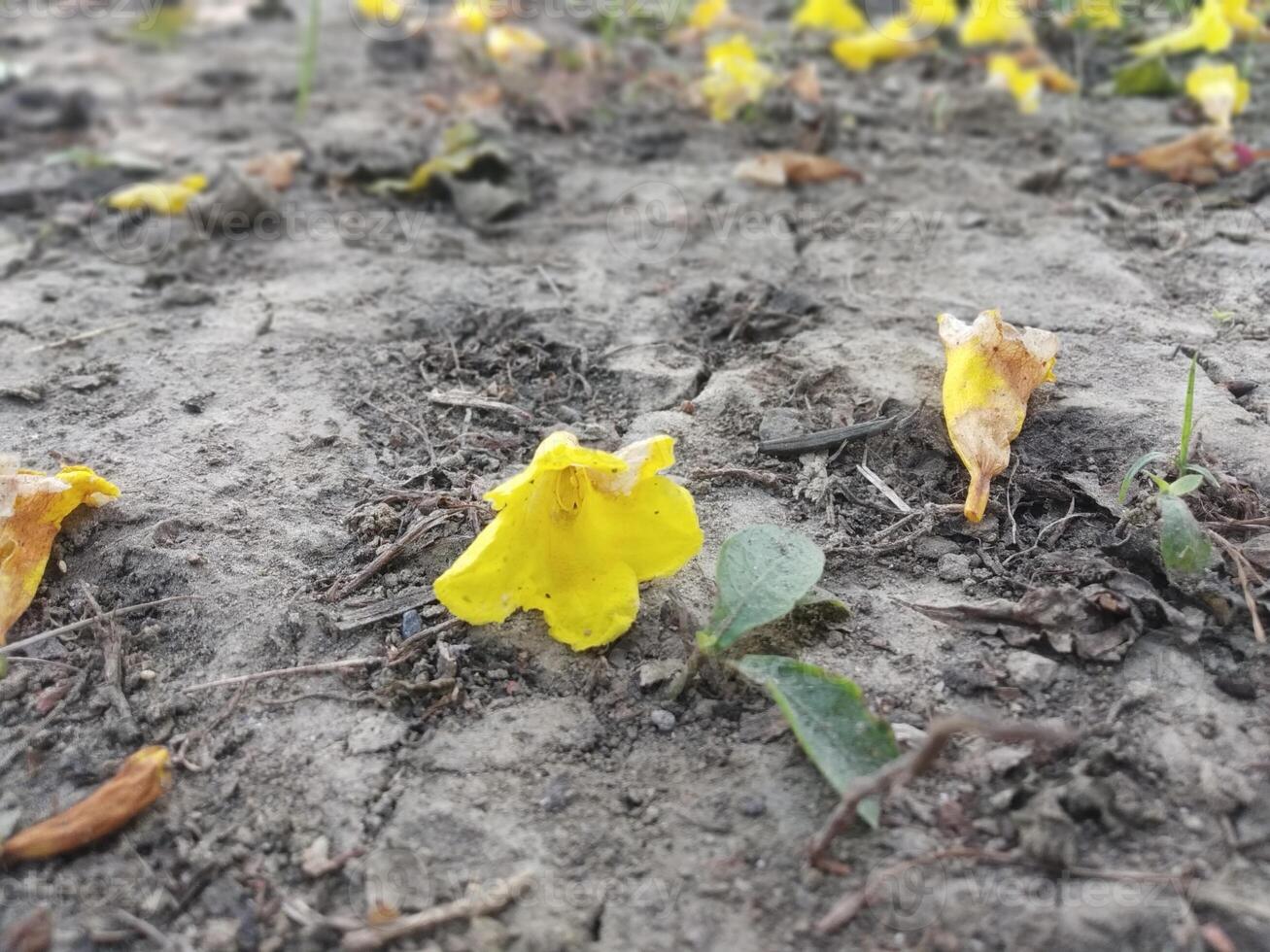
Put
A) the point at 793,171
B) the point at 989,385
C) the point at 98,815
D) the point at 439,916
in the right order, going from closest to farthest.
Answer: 1. the point at 439,916
2. the point at 98,815
3. the point at 989,385
4. the point at 793,171

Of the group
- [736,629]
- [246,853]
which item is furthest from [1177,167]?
[246,853]

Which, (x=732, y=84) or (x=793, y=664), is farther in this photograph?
(x=732, y=84)

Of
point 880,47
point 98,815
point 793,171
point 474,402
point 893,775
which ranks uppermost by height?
point 880,47

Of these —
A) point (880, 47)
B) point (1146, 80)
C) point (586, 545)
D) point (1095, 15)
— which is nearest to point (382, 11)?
point (880, 47)

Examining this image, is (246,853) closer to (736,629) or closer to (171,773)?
(171,773)

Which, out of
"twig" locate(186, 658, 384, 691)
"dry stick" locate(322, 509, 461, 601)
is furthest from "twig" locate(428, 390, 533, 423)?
"twig" locate(186, 658, 384, 691)

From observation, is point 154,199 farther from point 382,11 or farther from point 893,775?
point 893,775
